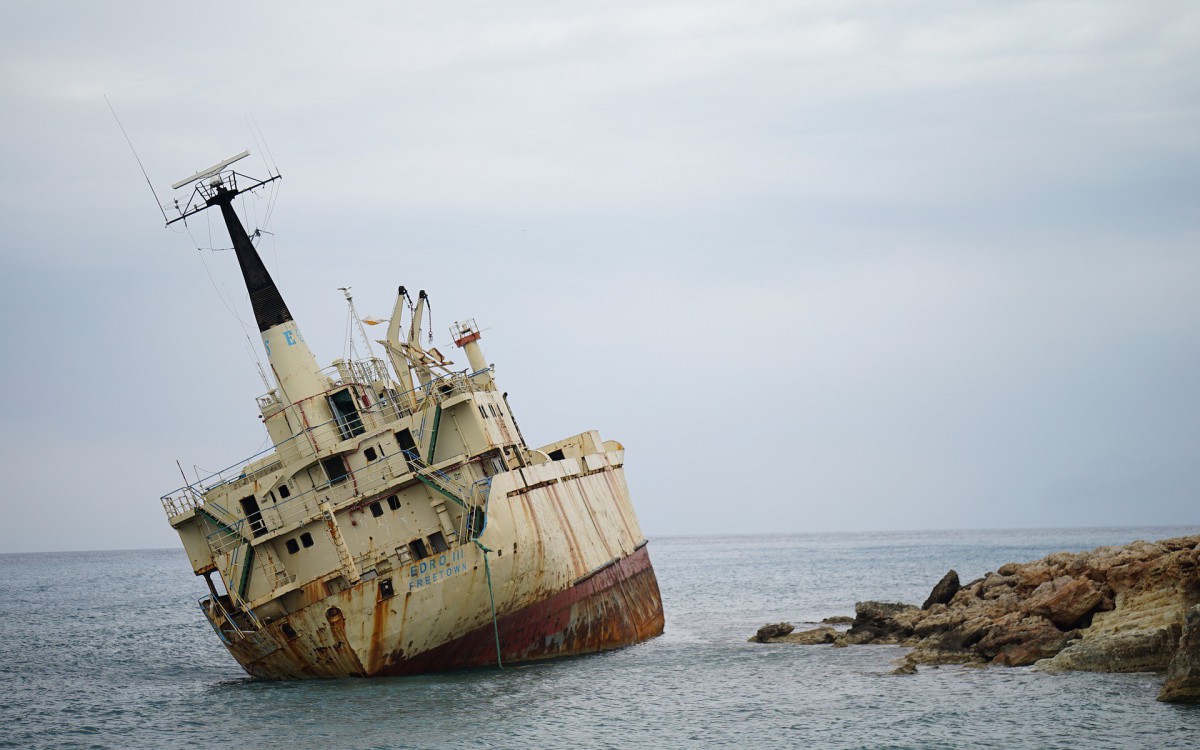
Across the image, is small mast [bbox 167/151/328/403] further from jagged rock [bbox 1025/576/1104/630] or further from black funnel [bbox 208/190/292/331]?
jagged rock [bbox 1025/576/1104/630]

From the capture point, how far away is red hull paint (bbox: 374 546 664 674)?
2259cm

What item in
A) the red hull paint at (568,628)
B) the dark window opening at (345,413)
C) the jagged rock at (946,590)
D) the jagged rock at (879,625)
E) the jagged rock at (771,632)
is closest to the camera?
the red hull paint at (568,628)

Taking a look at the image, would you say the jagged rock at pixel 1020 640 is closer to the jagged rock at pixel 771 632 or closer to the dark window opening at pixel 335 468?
the jagged rock at pixel 771 632

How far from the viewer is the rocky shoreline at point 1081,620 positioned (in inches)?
824

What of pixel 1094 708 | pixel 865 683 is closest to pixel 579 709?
pixel 865 683

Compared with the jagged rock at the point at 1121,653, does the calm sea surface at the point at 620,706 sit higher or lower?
higher

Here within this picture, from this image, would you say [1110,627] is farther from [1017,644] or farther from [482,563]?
[482,563]

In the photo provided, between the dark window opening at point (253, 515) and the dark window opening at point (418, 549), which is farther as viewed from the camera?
the dark window opening at point (253, 515)

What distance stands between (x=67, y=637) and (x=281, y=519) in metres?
21.7

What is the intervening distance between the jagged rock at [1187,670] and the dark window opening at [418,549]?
14.2 meters

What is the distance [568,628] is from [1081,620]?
37.2 feet

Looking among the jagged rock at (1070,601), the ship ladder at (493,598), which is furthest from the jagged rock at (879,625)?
the ship ladder at (493,598)

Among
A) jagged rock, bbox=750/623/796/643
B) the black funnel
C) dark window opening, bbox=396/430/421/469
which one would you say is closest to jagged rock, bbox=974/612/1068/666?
jagged rock, bbox=750/623/796/643

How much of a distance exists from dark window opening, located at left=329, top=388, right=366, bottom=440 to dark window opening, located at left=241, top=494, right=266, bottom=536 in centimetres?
248
